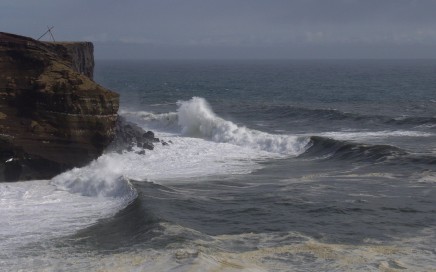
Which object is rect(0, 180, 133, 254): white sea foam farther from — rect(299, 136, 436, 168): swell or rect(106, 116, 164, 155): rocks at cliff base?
rect(299, 136, 436, 168): swell

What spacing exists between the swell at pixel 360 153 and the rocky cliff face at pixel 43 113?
34.5 feet

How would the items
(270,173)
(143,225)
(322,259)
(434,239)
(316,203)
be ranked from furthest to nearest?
(270,173), (316,203), (143,225), (434,239), (322,259)

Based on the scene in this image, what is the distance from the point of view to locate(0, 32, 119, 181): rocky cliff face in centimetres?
2269

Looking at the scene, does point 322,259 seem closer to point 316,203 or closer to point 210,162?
point 316,203

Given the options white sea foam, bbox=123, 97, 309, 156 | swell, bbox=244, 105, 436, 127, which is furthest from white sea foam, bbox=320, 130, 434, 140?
white sea foam, bbox=123, 97, 309, 156

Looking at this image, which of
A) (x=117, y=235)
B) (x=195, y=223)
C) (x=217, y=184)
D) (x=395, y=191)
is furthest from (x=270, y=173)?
(x=117, y=235)

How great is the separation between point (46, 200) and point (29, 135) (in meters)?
3.43

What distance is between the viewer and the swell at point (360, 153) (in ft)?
89.0

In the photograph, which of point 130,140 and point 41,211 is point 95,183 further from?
point 130,140

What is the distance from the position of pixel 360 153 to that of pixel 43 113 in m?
13.6

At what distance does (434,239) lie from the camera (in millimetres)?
15781

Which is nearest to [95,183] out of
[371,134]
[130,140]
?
[130,140]

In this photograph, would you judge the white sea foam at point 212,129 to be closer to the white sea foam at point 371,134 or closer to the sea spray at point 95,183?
the white sea foam at point 371,134

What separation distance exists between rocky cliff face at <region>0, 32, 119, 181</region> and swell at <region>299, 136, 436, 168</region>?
10516 mm
